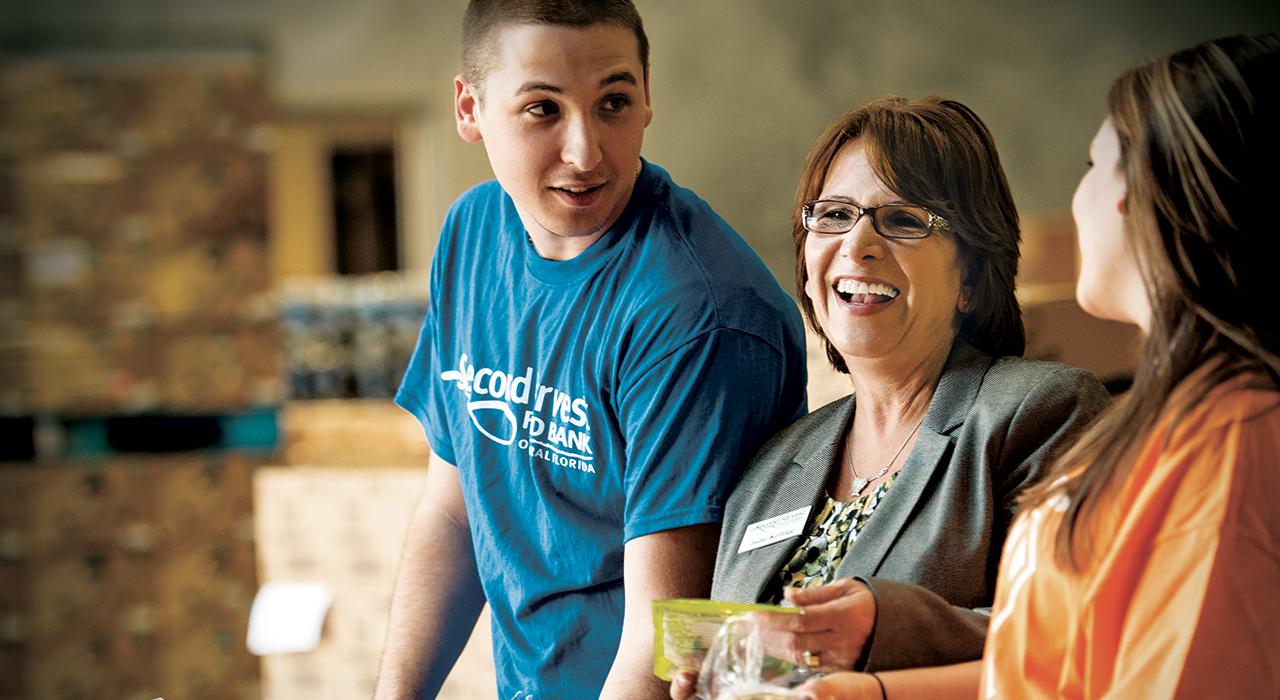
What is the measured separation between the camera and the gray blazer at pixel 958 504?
1.28 meters

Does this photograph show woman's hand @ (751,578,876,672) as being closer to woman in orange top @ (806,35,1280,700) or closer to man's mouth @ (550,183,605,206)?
woman in orange top @ (806,35,1280,700)

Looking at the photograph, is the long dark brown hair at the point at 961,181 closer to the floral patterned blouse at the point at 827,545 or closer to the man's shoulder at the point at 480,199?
the floral patterned blouse at the point at 827,545

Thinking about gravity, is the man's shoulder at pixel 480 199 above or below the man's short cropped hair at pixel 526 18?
below

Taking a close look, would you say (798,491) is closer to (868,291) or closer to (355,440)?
(868,291)

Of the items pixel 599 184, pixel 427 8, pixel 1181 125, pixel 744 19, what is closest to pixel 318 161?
pixel 427 8

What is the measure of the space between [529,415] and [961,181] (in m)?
0.65

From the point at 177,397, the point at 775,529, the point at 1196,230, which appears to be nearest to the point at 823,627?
the point at 775,529

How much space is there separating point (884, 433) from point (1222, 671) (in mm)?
643

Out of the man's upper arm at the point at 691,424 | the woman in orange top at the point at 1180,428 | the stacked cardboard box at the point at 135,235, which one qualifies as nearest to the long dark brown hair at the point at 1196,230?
the woman in orange top at the point at 1180,428

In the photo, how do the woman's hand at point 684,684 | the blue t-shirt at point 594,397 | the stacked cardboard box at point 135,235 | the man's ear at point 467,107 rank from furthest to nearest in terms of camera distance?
the stacked cardboard box at point 135,235 < the man's ear at point 467,107 < the blue t-shirt at point 594,397 < the woman's hand at point 684,684

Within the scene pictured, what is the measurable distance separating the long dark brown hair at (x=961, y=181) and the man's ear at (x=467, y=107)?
1.74ft

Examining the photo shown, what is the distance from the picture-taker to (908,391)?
61.9 inches

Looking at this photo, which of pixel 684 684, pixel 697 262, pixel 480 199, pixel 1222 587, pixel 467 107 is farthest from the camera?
pixel 480 199

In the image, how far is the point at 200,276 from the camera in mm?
4402
